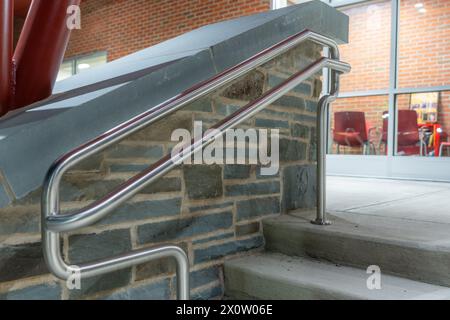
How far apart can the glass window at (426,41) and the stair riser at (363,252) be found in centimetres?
431

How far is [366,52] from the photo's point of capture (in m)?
7.42

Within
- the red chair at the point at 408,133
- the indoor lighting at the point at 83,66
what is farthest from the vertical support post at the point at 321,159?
the indoor lighting at the point at 83,66

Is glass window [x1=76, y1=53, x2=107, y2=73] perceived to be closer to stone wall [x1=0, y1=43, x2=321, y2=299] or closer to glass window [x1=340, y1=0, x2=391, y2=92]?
glass window [x1=340, y1=0, x2=391, y2=92]

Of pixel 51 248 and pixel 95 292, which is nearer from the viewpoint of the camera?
pixel 51 248

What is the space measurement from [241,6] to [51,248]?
19.4ft

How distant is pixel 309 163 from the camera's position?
220cm

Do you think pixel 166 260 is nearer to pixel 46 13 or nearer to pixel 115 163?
pixel 115 163

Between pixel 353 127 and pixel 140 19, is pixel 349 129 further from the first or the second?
pixel 140 19

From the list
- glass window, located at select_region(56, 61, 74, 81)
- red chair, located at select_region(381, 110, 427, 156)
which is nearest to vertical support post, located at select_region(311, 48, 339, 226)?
red chair, located at select_region(381, 110, 427, 156)

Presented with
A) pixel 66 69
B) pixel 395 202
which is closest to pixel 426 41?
pixel 395 202

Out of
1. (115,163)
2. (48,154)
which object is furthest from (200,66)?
(48,154)

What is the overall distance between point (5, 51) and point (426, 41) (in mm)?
6537

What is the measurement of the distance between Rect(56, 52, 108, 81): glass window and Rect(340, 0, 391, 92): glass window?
A: 15.9 feet

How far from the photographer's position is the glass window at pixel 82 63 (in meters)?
8.48
